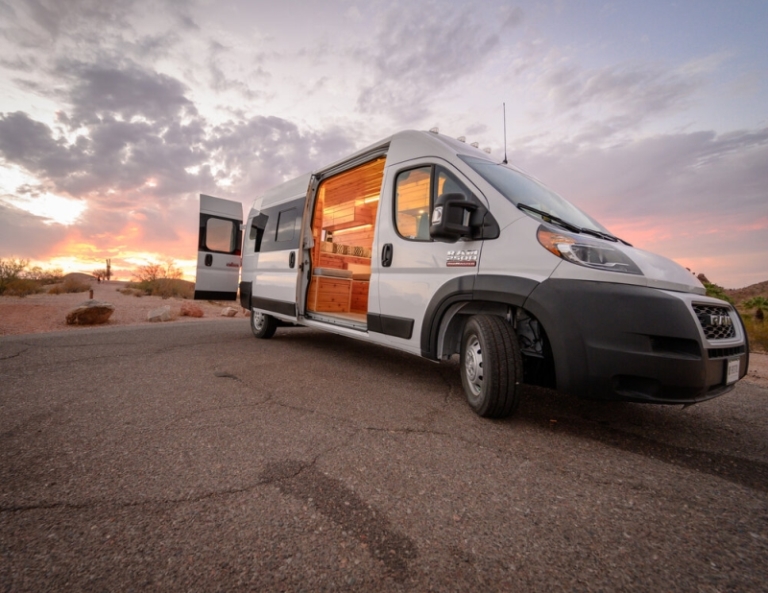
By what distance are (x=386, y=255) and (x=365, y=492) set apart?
2.40 meters

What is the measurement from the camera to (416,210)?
3.62 metres

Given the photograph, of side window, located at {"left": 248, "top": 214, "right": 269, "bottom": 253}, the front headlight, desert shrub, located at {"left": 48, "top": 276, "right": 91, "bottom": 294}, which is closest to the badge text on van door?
the front headlight

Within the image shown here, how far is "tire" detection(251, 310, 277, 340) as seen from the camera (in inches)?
250

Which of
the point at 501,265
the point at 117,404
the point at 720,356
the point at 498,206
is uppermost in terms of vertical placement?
the point at 498,206

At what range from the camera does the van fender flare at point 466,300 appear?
2.59 meters

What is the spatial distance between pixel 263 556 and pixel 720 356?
2.65 m

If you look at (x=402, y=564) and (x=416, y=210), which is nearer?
(x=402, y=564)

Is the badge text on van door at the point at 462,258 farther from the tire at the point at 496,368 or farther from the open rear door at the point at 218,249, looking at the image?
the open rear door at the point at 218,249

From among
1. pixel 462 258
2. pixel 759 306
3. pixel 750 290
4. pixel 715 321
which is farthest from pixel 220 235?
pixel 750 290

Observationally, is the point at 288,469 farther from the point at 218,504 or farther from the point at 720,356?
the point at 720,356

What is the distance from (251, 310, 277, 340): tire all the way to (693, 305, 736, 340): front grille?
5510mm

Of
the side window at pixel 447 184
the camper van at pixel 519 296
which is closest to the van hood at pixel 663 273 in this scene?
the camper van at pixel 519 296

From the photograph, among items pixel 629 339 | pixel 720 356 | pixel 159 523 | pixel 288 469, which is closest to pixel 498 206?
pixel 629 339

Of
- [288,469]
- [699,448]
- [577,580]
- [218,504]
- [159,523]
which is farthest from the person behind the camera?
[699,448]
